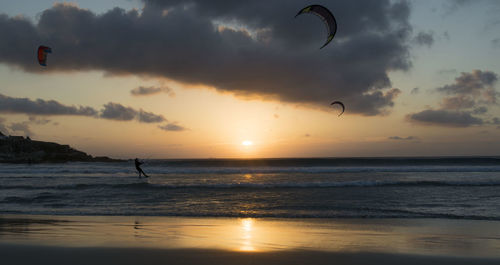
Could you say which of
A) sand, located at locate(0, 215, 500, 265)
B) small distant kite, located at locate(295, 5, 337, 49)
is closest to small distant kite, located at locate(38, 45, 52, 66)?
sand, located at locate(0, 215, 500, 265)

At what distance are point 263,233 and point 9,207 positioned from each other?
9117 millimetres

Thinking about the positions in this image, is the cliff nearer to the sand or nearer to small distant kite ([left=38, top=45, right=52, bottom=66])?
small distant kite ([left=38, top=45, right=52, bottom=66])

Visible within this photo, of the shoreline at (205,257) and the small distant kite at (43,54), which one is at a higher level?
the small distant kite at (43,54)

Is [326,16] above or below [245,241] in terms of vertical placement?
above

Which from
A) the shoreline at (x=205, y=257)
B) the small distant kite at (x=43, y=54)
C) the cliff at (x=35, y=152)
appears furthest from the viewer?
the cliff at (x=35, y=152)

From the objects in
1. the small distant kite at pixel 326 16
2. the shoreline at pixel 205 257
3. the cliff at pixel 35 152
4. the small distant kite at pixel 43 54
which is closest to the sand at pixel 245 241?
the shoreline at pixel 205 257

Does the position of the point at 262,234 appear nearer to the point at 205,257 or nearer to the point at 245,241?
the point at 245,241

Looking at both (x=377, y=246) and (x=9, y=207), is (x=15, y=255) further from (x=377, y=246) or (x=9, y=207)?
(x=9, y=207)

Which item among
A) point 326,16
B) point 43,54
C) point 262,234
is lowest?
point 262,234

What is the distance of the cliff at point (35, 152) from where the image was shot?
54.0 m

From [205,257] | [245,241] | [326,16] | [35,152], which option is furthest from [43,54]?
[35,152]

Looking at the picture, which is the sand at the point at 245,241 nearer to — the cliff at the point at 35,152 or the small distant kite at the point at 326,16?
the small distant kite at the point at 326,16

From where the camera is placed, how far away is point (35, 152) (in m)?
58.3

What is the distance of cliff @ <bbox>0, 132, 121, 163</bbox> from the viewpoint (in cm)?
5400
